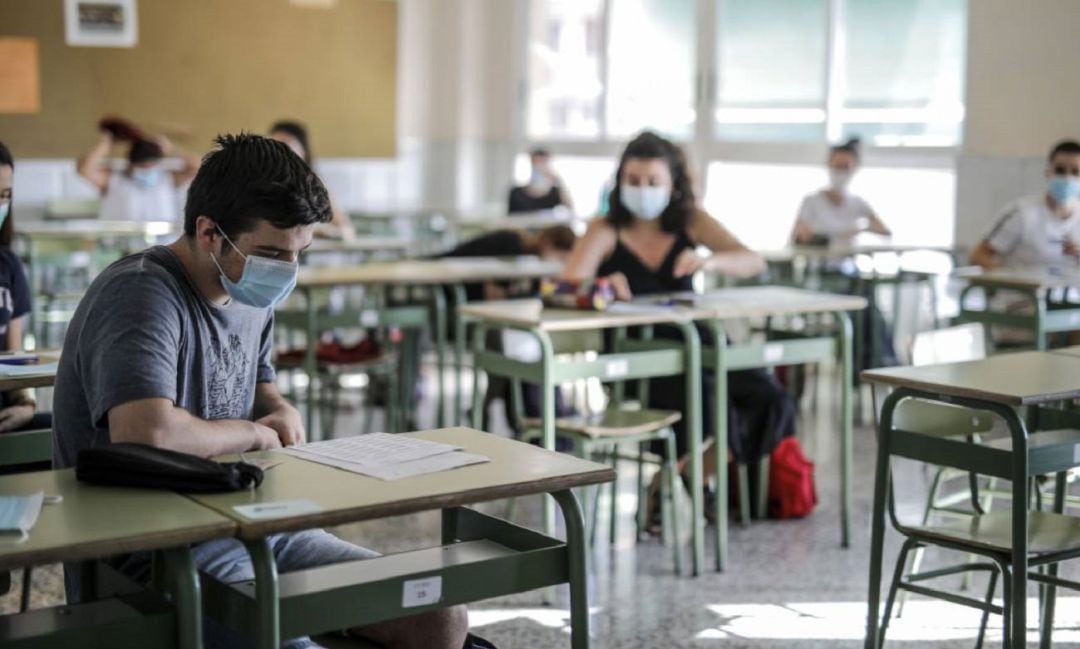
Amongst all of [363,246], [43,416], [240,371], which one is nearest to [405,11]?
[363,246]

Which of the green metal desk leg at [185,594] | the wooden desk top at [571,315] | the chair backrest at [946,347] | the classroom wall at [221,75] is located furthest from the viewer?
the classroom wall at [221,75]

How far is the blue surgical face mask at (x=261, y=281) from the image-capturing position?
250cm

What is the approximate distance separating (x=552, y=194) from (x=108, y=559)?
324 inches

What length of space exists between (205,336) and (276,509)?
552mm

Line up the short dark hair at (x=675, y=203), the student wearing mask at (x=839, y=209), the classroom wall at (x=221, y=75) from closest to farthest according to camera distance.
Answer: the short dark hair at (x=675, y=203) < the student wearing mask at (x=839, y=209) < the classroom wall at (x=221, y=75)

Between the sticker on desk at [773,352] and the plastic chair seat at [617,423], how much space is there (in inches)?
13.2

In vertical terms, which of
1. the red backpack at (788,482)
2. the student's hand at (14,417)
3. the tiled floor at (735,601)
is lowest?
the tiled floor at (735,601)

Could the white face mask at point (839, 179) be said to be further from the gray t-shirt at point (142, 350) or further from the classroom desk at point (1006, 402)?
the gray t-shirt at point (142, 350)

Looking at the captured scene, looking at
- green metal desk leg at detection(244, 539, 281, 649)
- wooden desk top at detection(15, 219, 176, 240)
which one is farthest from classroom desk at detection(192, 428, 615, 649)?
wooden desk top at detection(15, 219, 176, 240)

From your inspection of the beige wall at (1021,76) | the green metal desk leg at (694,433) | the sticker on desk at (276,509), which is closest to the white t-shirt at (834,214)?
the beige wall at (1021,76)

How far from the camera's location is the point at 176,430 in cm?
239

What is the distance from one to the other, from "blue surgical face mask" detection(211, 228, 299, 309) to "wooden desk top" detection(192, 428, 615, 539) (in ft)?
0.90

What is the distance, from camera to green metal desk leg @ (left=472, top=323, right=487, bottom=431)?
4600mm

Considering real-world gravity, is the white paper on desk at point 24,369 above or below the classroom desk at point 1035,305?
above
